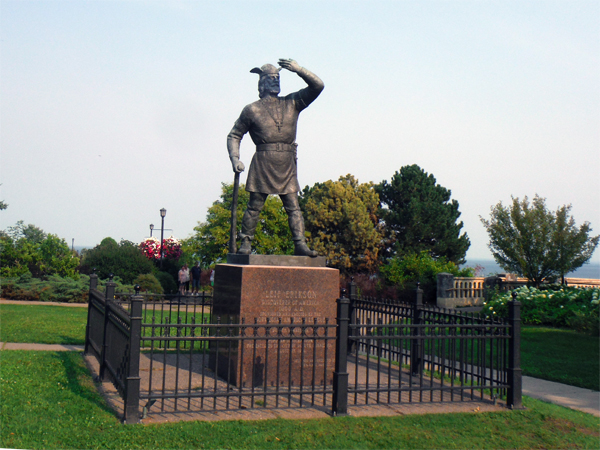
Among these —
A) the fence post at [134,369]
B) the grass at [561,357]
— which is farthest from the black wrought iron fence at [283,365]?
the grass at [561,357]

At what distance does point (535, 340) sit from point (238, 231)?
19262 millimetres

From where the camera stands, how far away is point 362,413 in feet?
20.5

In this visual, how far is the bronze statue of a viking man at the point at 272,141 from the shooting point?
810 centimetres

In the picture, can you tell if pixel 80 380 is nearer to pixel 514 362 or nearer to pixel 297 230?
pixel 297 230

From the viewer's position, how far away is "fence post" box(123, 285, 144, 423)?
5.63m

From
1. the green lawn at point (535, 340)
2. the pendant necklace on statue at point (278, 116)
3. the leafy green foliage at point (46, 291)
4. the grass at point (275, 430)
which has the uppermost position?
the pendant necklace on statue at point (278, 116)

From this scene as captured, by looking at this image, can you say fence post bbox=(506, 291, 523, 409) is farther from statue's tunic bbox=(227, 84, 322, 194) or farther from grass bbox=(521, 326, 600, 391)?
statue's tunic bbox=(227, 84, 322, 194)

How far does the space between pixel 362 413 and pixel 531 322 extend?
1216cm

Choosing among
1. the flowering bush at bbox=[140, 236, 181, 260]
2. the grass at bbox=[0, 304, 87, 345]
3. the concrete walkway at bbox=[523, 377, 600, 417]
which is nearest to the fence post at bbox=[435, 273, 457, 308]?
the grass at bbox=[0, 304, 87, 345]

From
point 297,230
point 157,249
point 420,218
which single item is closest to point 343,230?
point 420,218

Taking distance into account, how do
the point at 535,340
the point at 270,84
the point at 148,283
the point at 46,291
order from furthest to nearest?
the point at 148,283
the point at 46,291
the point at 535,340
the point at 270,84

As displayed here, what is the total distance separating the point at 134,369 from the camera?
5734mm

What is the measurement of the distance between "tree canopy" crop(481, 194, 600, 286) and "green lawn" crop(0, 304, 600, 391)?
7.04m

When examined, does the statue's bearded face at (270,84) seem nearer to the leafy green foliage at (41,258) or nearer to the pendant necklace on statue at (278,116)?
the pendant necklace on statue at (278,116)
